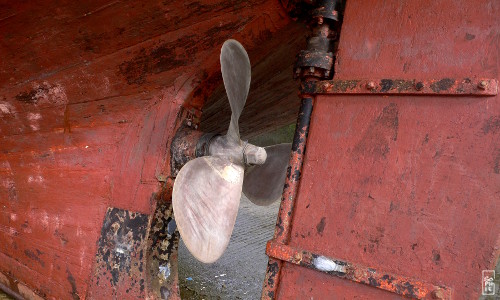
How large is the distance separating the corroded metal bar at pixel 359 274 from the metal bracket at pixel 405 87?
668 mm

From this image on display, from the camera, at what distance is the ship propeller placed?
171 cm

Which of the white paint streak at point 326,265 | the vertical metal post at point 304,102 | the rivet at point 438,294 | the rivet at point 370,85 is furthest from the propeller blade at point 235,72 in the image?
the rivet at point 438,294

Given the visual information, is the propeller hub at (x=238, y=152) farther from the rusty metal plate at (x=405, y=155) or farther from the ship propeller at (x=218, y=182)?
the rusty metal plate at (x=405, y=155)

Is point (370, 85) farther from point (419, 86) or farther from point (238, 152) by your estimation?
point (238, 152)

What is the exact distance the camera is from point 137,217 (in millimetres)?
2047

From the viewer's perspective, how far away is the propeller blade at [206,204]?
171 cm

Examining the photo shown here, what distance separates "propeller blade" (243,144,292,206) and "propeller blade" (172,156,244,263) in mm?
791

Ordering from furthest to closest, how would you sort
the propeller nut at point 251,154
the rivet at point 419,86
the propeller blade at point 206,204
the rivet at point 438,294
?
the propeller nut at point 251,154 < the propeller blade at point 206,204 < the rivet at point 419,86 < the rivet at point 438,294

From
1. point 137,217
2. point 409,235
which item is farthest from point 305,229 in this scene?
point 137,217

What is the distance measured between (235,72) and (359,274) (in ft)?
3.25

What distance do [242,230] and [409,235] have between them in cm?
400

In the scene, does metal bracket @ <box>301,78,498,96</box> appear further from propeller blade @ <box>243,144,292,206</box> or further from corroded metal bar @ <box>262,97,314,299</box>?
propeller blade @ <box>243,144,292,206</box>

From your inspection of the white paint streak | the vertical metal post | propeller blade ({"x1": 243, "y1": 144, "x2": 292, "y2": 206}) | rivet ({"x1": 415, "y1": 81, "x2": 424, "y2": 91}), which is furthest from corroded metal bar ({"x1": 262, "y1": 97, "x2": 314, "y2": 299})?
propeller blade ({"x1": 243, "y1": 144, "x2": 292, "y2": 206})

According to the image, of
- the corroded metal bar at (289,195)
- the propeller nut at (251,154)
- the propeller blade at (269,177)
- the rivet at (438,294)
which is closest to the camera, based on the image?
the rivet at (438,294)
